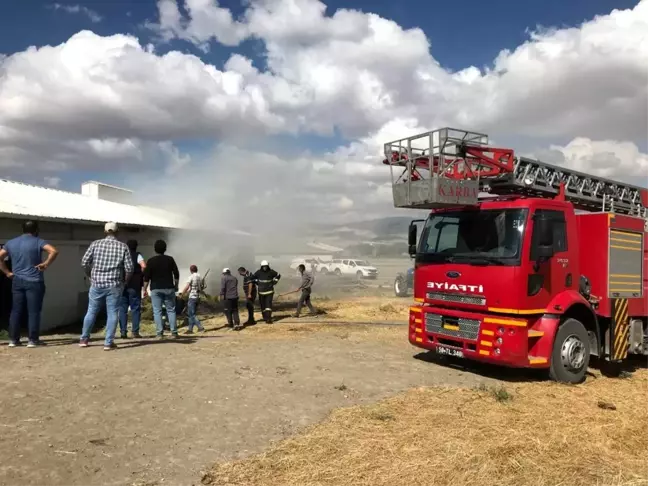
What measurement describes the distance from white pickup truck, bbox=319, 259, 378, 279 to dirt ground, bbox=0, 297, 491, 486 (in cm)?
2975

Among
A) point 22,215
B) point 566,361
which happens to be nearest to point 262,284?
point 22,215

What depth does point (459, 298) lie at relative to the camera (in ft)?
25.1

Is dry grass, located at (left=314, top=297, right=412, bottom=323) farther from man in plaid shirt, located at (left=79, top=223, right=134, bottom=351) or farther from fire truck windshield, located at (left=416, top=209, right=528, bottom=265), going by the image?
man in plaid shirt, located at (left=79, top=223, right=134, bottom=351)

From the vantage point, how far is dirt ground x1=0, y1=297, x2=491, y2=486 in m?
4.13

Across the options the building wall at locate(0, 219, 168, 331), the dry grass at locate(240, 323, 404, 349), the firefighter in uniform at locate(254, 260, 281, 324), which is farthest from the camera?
the building wall at locate(0, 219, 168, 331)

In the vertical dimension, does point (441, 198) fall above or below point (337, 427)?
above

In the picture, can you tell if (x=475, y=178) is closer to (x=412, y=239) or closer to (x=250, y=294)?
(x=412, y=239)

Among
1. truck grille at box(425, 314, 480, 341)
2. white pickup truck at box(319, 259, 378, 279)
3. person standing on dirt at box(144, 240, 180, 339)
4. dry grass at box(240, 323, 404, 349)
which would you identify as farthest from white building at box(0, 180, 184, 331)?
white pickup truck at box(319, 259, 378, 279)

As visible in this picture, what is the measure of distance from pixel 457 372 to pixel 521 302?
5.63 feet

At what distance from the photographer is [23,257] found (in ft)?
24.7

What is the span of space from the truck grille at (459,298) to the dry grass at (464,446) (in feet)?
4.35

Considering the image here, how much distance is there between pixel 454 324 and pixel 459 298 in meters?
0.43

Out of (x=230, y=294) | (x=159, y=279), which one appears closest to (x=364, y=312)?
(x=230, y=294)

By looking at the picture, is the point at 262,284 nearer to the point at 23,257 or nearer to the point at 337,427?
the point at 23,257
